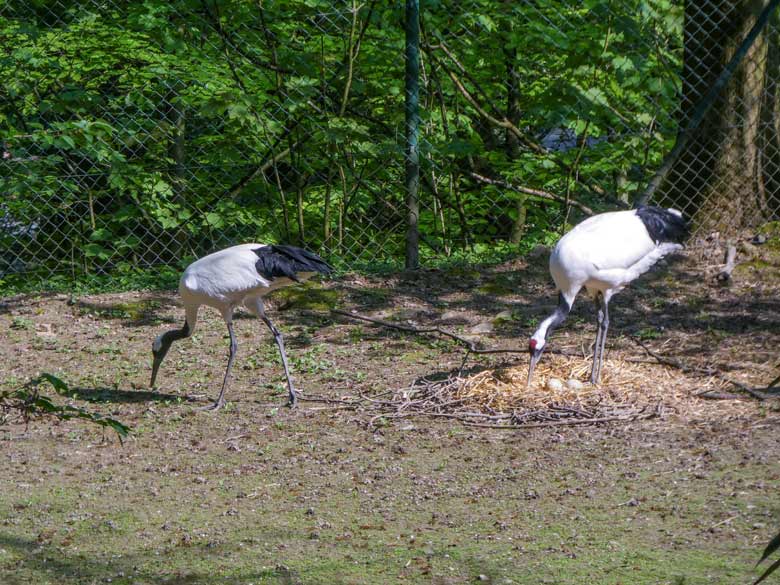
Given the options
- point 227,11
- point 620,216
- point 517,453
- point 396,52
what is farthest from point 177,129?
point 517,453

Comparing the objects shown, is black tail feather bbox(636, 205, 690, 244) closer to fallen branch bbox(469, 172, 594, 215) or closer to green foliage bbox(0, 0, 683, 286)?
green foliage bbox(0, 0, 683, 286)

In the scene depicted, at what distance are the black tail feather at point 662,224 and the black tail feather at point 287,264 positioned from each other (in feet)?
6.99

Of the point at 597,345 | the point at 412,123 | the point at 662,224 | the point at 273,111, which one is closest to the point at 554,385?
the point at 597,345

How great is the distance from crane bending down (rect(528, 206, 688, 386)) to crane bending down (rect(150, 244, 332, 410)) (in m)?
1.48

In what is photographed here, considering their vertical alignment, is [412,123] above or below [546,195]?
above

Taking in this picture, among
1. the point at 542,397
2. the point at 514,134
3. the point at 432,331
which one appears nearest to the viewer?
the point at 542,397

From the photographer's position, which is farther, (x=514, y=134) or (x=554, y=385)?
(x=514, y=134)

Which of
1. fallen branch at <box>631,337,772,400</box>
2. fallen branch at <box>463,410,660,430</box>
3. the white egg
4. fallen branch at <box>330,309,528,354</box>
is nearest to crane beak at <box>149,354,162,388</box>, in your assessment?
fallen branch at <box>330,309,528,354</box>

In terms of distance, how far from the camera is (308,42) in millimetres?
9195

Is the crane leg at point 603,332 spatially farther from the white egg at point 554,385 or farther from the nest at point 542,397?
the white egg at point 554,385

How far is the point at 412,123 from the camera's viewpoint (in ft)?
28.7

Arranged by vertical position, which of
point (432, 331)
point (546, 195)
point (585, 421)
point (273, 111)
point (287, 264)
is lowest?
point (432, 331)

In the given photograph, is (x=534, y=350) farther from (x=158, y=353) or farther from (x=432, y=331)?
(x=158, y=353)

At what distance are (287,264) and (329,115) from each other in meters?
2.51
